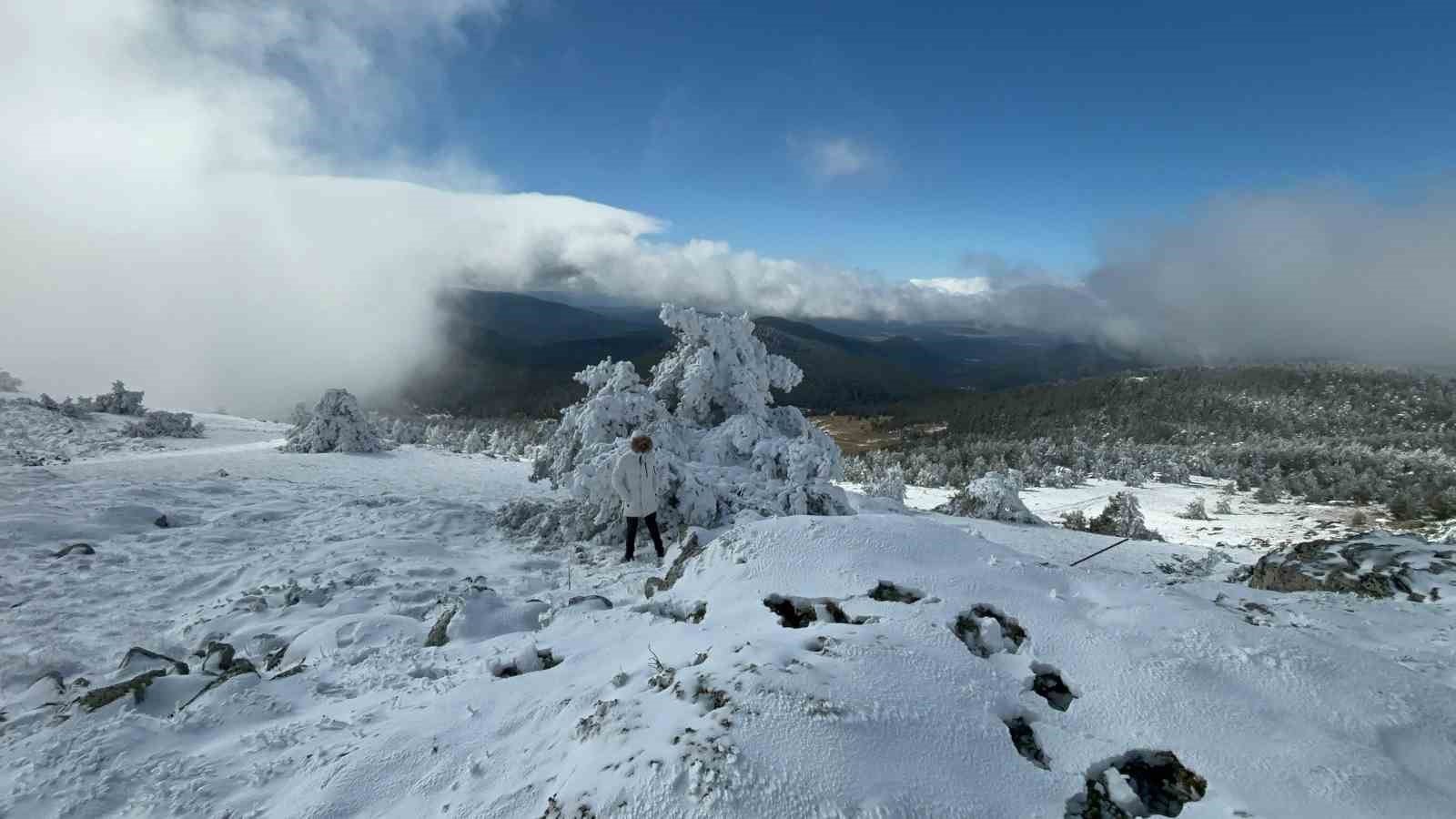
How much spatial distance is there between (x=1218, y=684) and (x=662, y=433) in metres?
10.7

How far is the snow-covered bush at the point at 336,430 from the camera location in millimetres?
22266

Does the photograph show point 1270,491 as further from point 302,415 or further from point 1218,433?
point 302,415

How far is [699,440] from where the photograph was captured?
48.2ft

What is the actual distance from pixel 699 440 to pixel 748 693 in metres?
11.1

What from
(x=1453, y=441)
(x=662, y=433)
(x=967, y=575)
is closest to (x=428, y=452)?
(x=662, y=433)

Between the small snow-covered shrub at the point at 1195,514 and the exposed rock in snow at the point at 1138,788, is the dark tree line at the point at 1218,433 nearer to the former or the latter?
the small snow-covered shrub at the point at 1195,514

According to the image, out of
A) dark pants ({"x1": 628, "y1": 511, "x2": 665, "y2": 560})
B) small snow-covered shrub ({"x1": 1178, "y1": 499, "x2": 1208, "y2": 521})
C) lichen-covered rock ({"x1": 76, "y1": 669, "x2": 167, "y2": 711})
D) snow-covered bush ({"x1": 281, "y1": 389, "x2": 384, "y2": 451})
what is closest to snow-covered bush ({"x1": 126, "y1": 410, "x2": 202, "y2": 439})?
snow-covered bush ({"x1": 281, "y1": 389, "x2": 384, "y2": 451})

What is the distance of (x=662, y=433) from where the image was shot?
44.3ft

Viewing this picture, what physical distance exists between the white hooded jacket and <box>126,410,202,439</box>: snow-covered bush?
2267cm

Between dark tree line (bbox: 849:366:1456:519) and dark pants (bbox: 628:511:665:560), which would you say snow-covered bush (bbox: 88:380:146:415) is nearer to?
dark pants (bbox: 628:511:665:560)

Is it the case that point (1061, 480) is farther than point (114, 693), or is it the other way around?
point (1061, 480)

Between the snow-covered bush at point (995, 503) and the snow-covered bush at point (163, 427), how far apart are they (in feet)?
97.2

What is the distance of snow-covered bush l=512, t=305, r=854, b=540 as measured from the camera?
1166 cm

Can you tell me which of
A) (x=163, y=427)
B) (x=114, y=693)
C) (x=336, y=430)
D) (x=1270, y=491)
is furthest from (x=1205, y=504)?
(x=163, y=427)
